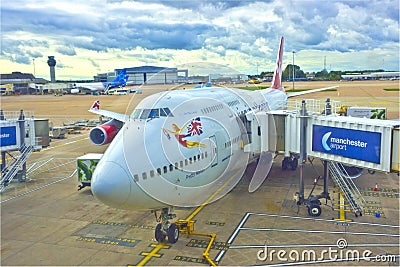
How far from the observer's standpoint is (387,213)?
61.0 feet

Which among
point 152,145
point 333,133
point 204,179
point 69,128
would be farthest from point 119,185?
point 69,128

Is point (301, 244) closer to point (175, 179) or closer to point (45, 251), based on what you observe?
point (175, 179)

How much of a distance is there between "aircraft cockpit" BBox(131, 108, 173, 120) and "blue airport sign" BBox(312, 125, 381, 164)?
7.97m

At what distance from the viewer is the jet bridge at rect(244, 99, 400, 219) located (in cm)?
1533

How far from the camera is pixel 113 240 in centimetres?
1591

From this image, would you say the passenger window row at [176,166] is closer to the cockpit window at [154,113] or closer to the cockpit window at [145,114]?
the cockpit window at [154,113]

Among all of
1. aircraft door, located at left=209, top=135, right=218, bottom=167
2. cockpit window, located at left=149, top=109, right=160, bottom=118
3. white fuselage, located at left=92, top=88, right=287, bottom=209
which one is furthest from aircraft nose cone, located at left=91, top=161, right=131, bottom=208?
aircraft door, located at left=209, top=135, right=218, bottom=167

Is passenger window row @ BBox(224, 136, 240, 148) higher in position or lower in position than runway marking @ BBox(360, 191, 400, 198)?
higher

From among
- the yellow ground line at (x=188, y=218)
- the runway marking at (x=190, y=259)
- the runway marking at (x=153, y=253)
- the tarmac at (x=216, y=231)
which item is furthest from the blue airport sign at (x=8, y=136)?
the runway marking at (x=190, y=259)

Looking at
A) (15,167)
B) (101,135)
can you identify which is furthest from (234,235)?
(15,167)

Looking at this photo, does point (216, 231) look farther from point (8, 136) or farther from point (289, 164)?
point (8, 136)

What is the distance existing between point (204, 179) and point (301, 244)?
4.65m

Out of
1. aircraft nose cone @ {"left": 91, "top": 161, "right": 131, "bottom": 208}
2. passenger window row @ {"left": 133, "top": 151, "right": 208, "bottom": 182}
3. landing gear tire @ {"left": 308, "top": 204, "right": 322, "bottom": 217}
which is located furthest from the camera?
landing gear tire @ {"left": 308, "top": 204, "right": 322, "bottom": 217}

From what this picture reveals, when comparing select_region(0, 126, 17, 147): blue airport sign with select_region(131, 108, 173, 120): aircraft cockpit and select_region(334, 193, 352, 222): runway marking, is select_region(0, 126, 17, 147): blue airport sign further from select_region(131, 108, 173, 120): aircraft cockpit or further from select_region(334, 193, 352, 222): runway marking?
select_region(334, 193, 352, 222): runway marking
